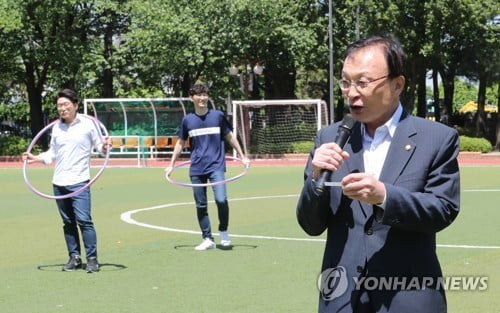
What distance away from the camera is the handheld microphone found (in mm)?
3441

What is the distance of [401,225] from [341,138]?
42 cm

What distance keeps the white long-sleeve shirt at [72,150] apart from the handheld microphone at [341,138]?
7064mm

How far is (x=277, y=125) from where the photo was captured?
4369 cm

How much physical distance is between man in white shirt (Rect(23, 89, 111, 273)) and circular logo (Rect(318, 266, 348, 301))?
22.5 feet

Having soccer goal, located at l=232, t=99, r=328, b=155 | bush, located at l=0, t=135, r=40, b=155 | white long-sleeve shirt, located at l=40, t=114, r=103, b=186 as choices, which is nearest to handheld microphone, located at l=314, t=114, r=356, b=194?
white long-sleeve shirt, located at l=40, t=114, r=103, b=186

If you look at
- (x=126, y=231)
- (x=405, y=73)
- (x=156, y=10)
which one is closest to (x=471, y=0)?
(x=156, y=10)

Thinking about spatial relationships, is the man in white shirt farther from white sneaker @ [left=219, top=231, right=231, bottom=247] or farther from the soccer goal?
the soccer goal

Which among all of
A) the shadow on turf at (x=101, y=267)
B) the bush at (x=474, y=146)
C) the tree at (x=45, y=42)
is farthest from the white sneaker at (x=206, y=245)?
the tree at (x=45, y=42)

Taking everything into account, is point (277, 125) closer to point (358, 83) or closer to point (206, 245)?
point (206, 245)

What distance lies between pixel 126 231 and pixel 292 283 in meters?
5.47

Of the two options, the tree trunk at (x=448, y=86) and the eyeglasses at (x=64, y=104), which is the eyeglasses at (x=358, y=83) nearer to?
the eyeglasses at (x=64, y=104)

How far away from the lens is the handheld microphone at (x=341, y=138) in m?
3.44

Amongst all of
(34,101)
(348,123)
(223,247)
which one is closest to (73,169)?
(223,247)

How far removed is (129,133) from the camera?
42.8m
